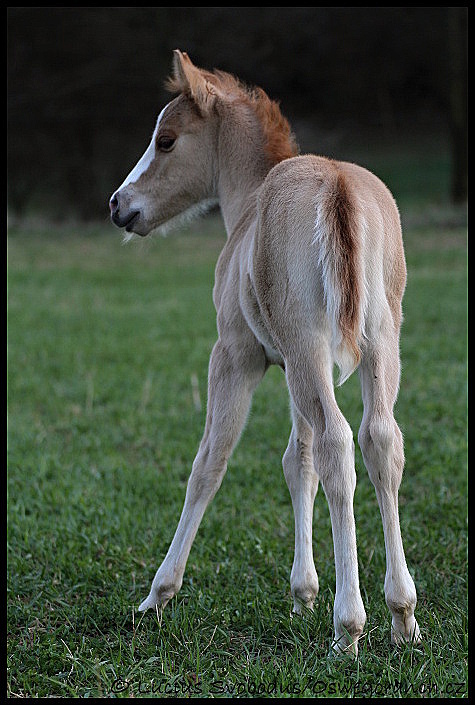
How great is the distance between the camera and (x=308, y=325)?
2855 mm

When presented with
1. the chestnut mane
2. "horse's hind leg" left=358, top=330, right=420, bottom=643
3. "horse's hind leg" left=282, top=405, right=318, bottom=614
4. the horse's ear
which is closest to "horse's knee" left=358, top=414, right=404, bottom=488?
"horse's hind leg" left=358, top=330, right=420, bottom=643

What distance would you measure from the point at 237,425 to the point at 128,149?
19.3 meters

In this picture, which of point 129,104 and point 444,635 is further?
point 129,104

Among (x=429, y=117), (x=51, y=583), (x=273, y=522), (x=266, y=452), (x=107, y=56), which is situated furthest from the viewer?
(x=429, y=117)

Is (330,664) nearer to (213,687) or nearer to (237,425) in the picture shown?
(213,687)

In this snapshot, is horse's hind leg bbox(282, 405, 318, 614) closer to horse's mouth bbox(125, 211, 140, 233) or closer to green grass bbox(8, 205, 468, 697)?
green grass bbox(8, 205, 468, 697)

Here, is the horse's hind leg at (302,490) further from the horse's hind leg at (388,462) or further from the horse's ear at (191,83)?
the horse's ear at (191,83)

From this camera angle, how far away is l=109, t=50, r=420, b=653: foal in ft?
9.14

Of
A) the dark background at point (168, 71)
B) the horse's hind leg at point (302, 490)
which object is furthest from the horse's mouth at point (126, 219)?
the dark background at point (168, 71)

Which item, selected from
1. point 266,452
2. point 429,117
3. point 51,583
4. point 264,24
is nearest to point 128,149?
point 264,24

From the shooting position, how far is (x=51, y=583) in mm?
3834

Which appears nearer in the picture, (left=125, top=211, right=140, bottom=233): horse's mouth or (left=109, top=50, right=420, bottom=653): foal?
(left=109, top=50, right=420, bottom=653): foal

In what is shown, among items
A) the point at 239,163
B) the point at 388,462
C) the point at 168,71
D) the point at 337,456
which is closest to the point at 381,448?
the point at 388,462

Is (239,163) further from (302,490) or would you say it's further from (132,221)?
(302,490)
